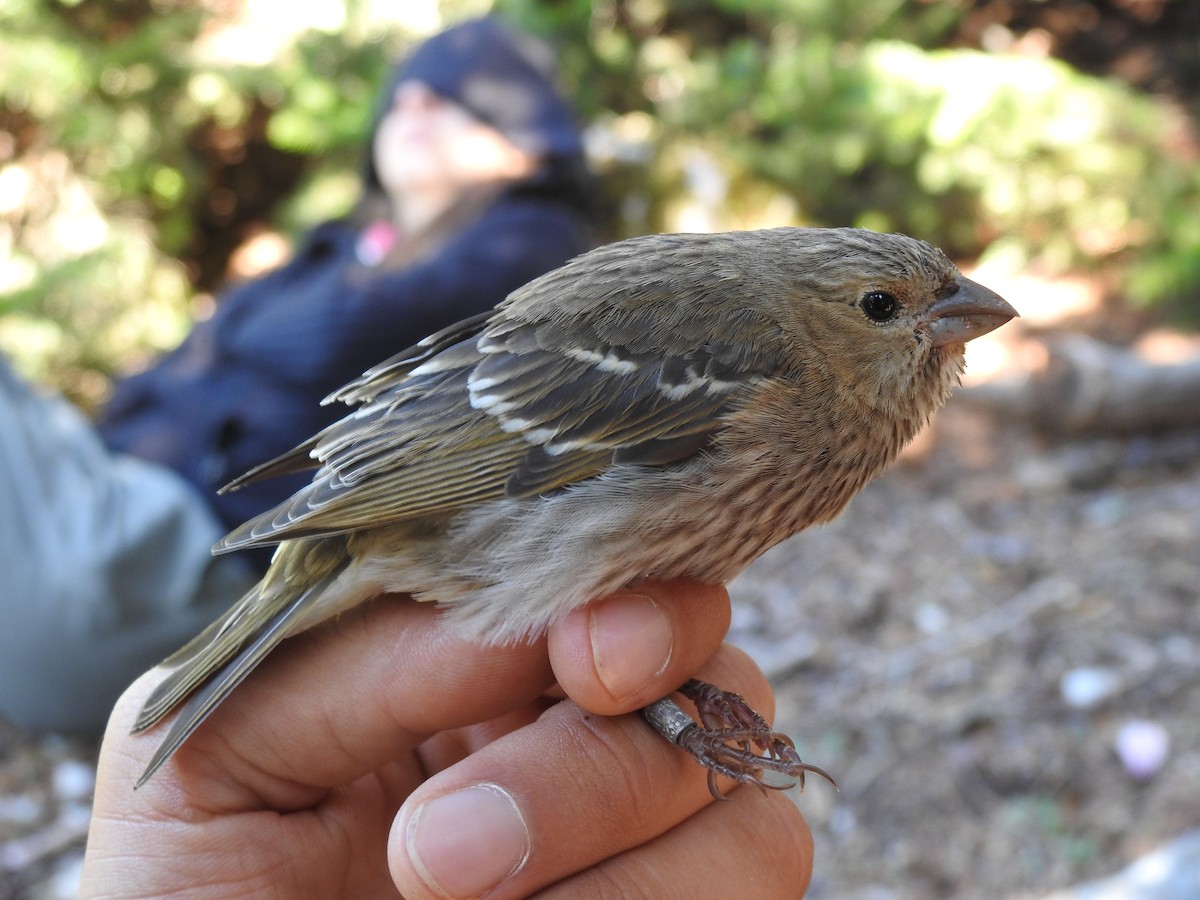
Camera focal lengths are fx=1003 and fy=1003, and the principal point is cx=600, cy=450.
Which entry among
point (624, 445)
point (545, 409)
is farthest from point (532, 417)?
point (624, 445)

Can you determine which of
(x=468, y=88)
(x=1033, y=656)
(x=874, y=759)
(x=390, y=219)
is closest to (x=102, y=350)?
(x=390, y=219)

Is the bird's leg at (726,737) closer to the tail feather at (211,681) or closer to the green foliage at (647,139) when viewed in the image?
the tail feather at (211,681)

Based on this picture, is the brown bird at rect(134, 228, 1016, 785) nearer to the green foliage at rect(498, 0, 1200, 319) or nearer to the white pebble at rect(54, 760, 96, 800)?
the white pebble at rect(54, 760, 96, 800)

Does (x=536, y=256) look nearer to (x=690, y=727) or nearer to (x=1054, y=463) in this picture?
(x=690, y=727)

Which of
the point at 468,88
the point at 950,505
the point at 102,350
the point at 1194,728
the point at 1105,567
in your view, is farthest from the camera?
the point at 102,350

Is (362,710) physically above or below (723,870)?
above

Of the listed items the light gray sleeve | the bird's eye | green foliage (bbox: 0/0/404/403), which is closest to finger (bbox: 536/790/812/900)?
the bird's eye
